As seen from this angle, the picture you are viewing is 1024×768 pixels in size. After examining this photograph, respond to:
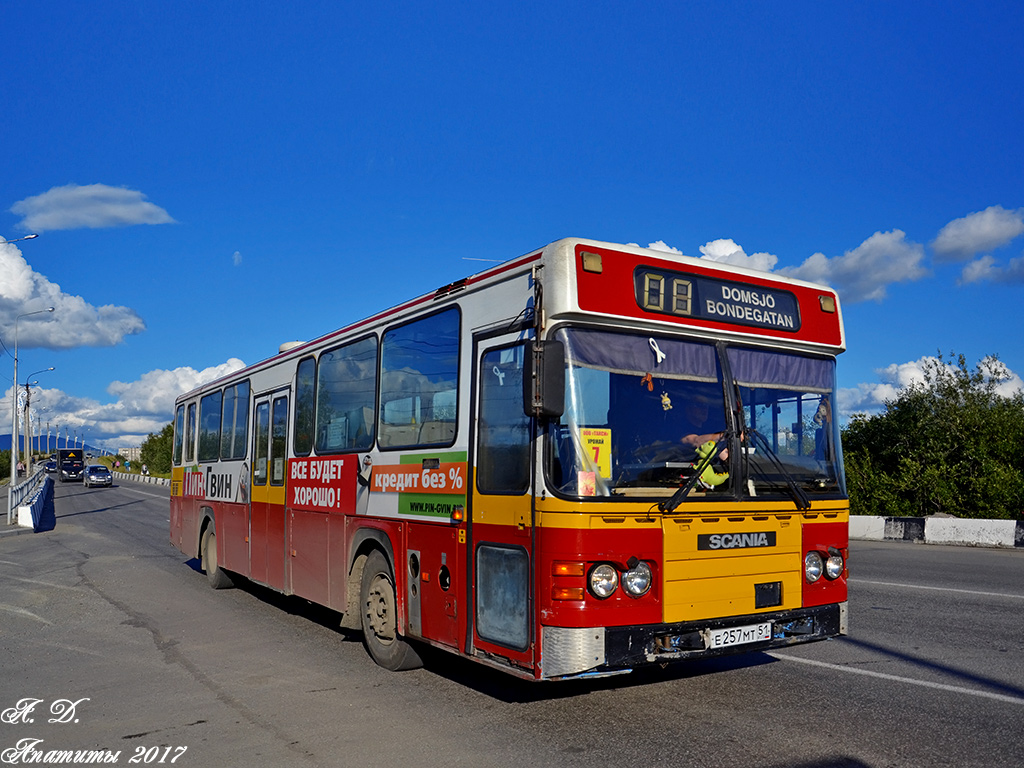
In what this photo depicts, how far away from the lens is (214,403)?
13.7 meters

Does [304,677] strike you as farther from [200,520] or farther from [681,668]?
[200,520]

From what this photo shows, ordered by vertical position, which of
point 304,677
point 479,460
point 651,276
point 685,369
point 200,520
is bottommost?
point 304,677

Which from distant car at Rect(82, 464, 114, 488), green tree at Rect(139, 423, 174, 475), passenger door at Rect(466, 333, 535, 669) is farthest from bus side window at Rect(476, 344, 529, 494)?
green tree at Rect(139, 423, 174, 475)

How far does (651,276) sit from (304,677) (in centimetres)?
443

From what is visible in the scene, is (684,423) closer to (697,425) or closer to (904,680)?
(697,425)

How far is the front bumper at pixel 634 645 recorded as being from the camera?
543 centimetres

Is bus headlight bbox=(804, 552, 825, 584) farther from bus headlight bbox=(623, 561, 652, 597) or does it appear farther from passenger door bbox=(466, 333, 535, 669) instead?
passenger door bbox=(466, 333, 535, 669)

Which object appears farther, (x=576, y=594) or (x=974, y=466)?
(x=974, y=466)

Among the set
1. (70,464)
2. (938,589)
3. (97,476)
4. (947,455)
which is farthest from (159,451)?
(938,589)

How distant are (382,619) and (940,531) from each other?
16272 millimetres

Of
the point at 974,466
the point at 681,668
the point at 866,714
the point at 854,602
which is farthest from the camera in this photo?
the point at 974,466

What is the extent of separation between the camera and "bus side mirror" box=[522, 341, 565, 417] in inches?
212

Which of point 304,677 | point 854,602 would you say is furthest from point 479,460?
point 854,602

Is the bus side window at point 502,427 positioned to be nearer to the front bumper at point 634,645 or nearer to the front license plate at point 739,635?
the front bumper at point 634,645
